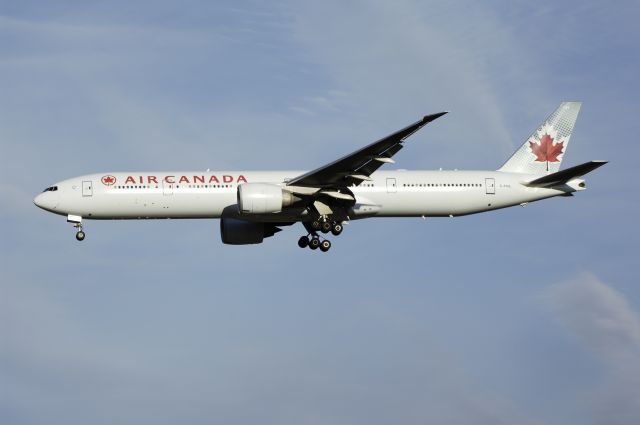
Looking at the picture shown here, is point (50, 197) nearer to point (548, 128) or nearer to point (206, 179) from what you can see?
point (206, 179)

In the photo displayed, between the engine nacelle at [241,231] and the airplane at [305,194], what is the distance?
5 centimetres

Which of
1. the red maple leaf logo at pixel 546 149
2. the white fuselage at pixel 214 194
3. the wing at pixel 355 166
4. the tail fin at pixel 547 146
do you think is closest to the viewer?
the wing at pixel 355 166

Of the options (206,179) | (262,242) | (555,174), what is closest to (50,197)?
(206,179)

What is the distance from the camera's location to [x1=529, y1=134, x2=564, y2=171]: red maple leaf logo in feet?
168

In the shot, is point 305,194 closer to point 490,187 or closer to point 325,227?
point 325,227

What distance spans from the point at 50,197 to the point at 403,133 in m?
16.4

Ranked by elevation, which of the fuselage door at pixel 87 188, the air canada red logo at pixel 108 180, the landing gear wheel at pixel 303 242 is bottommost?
the landing gear wheel at pixel 303 242

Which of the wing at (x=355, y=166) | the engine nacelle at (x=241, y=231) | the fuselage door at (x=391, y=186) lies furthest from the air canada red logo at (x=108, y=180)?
the fuselage door at (x=391, y=186)

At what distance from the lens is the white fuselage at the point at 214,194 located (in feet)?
149

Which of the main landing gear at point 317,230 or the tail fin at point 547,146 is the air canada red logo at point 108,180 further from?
the tail fin at point 547,146

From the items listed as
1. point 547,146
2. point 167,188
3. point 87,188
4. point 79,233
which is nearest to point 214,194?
point 167,188

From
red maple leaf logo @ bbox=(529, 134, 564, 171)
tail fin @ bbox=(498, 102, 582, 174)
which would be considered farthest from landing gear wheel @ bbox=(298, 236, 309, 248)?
red maple leaf logo @ bbox=(529, 134, 564, 171)

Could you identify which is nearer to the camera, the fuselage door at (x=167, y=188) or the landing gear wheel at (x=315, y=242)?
the fuselage door at (x=167, y=188)

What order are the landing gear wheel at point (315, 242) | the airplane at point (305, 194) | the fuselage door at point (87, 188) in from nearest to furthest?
→ the airplane at point (305, 194) → the fuselage door at point (87, 188) → the landing gear wheel at point (315, 242)
